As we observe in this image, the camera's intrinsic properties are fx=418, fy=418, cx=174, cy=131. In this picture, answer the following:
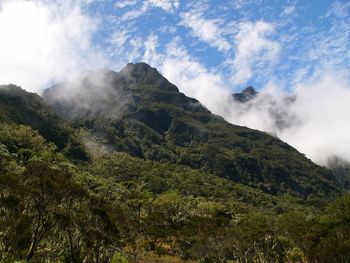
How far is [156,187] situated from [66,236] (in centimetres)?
15507

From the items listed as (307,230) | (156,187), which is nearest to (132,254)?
(307,230)

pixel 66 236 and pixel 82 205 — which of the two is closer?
pixel 82 205

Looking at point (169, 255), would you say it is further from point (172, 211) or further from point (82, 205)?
point (82, 205)

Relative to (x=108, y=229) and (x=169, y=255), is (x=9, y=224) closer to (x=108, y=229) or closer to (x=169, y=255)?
(x=108, y=229)

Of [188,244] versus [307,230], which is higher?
[307,230]

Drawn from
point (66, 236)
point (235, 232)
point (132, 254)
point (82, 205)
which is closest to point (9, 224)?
point (82, 205)

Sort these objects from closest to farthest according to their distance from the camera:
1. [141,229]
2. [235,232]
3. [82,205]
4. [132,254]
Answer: [82,205], [132,254], [235,232], [141,229]

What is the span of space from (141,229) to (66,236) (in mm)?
39472

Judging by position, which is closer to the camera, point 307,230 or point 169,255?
point 307,230

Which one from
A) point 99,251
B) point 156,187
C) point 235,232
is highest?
point 156,187

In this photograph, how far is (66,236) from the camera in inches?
1770

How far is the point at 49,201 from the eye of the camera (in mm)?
35531

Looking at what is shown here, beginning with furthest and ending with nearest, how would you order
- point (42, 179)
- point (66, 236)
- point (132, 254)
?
point (132, 254) → point (66, 236) → point (42, 179)

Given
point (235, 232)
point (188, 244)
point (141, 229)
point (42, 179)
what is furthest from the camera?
point (141, 229)
